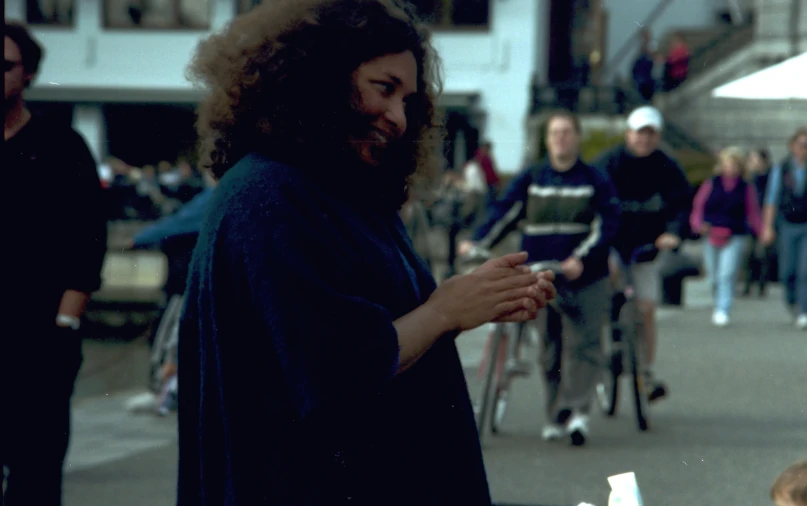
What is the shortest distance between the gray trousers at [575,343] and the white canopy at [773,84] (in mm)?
2504

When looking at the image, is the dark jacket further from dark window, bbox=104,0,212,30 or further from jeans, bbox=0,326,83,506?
dark window, bbox=104,0,212,30

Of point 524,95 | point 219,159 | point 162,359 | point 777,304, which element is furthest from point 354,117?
point 524,95

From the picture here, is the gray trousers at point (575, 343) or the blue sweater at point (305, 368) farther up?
the blue sweater at point (305, 368)

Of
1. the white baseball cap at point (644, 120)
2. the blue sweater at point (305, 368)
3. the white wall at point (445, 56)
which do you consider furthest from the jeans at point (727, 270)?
the white wall at point (445, 56)

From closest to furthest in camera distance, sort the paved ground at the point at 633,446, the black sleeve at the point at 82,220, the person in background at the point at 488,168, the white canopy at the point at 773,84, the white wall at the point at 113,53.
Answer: the black sleeve at the point at 82,220, the white canopy at the point at 773,84, the paved ground at the point at 633,446, the person in background at the point at 488,168, the white wall at the point at 113,53

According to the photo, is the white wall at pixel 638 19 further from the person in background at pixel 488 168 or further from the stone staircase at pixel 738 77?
the person in background at pixel 488 168

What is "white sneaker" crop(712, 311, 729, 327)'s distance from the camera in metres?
13.7

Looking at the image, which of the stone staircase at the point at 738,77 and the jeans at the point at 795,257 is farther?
the stone staircase at the point at 738,77

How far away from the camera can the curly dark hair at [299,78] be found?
7.03 ft

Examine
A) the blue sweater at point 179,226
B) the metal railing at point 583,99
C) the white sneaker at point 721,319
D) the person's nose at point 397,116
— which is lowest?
the white sneaker at point 721,319

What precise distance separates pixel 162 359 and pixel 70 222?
4.30 metres

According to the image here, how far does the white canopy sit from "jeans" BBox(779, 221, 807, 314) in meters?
8.04

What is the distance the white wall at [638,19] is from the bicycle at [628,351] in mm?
20758

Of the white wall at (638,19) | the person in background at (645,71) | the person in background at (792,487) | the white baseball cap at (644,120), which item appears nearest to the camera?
the person in background at (792,487)
